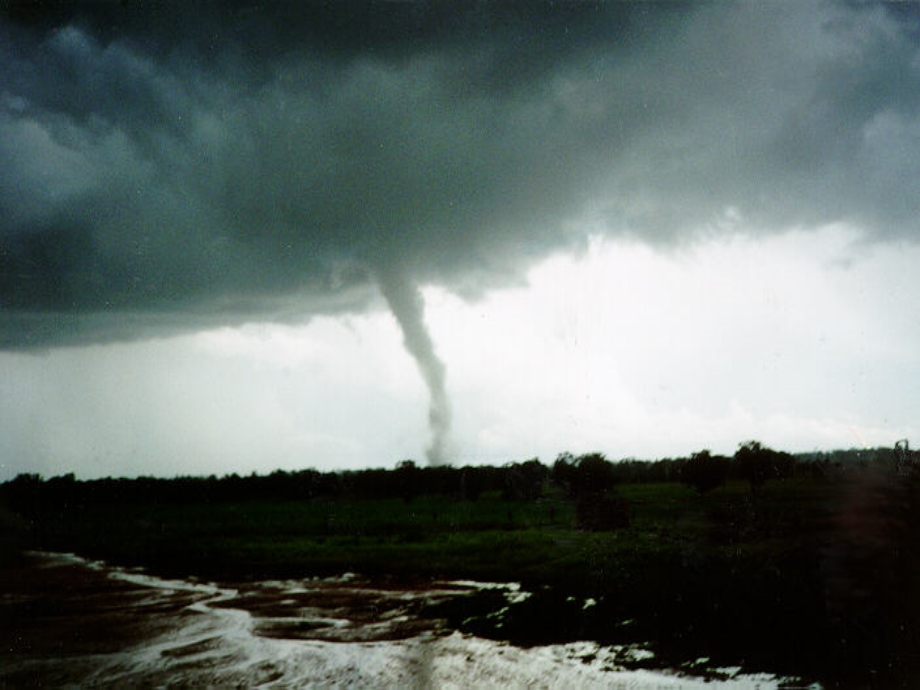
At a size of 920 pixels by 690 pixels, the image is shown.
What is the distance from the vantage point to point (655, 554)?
29250 mm

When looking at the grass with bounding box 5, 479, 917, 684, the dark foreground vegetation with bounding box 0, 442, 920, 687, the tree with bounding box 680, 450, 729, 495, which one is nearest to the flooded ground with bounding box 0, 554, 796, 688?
the dark foreground vegetation with bounding box 0, 442, 920, 687

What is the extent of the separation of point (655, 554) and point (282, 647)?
15788 mm

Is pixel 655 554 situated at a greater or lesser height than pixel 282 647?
greater

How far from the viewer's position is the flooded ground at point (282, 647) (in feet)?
58.2

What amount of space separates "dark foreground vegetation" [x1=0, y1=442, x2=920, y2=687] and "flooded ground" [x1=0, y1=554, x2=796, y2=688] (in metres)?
1.62

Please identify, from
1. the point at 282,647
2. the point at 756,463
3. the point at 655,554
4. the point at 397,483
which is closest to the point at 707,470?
the point at 756,463

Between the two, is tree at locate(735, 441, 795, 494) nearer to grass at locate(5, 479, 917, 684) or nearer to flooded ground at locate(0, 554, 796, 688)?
grass at locate(5, 479, 917, 684)

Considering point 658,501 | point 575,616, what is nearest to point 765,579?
point 575,616

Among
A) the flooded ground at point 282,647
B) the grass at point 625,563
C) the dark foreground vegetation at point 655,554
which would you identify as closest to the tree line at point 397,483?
the dark foreground vegetation at point 655,554

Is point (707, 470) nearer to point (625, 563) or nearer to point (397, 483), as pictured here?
point (625, 563)

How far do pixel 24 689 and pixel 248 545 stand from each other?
1324 inches

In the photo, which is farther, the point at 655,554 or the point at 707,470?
the point at 707,470

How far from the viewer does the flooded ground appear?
17750 mm

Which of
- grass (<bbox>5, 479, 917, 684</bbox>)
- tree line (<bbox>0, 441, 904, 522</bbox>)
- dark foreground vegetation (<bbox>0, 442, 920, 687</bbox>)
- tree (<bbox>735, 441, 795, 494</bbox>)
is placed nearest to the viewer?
dark foreground vegetation (<bbox>0, 442, 920, 687</bbox>)
